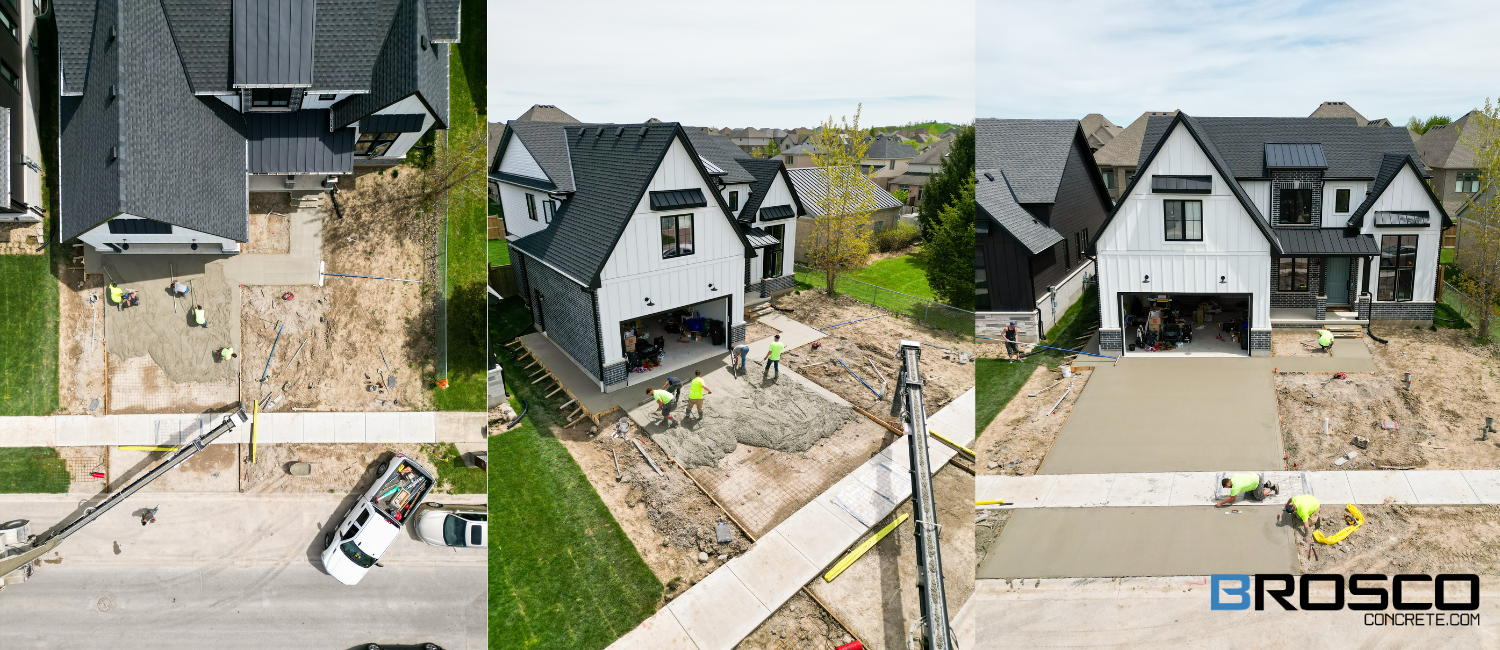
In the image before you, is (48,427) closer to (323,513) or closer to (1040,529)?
(323,513)

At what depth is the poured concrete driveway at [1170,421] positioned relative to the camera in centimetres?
1015

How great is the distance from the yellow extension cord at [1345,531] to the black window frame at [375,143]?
1757cm

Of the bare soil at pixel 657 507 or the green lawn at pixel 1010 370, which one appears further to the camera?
the green lawn at pixel 1010 370

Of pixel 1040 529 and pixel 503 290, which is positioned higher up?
pixel 503 290

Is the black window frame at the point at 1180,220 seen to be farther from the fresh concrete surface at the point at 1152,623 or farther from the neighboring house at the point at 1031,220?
the fresh concrete surface at the point at 1152,623

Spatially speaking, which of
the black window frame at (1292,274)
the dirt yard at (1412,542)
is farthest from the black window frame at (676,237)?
the black window frame at (1292,274)

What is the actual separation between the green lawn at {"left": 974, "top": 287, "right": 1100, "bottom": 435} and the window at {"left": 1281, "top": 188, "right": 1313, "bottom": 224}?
4.69 m

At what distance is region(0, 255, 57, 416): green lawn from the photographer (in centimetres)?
1306

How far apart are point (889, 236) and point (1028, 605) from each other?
1527 cm

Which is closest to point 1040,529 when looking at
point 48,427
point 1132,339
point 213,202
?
point 1132,339

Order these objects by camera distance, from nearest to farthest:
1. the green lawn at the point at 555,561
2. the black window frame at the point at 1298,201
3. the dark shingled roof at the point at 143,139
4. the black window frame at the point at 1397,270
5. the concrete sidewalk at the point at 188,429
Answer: the green lawn at the point at 555,561
the dark shingled roof at the point at 143,139
the black window frame at the point at 1298,201
the concrete sidewalk at the point at 188,429
the black window frame at the point at 1397,270

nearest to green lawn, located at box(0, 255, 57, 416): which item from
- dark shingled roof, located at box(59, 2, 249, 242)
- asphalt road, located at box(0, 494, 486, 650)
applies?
asphalt road, located at box(0, 494, 486, 650)

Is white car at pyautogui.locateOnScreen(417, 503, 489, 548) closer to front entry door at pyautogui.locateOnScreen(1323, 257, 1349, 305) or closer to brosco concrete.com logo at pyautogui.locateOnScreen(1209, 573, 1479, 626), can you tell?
brosco concrete.com logo at pyautogui.locateOnScreen(1209, 573, 1479, 626)

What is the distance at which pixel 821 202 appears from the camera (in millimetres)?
18656
